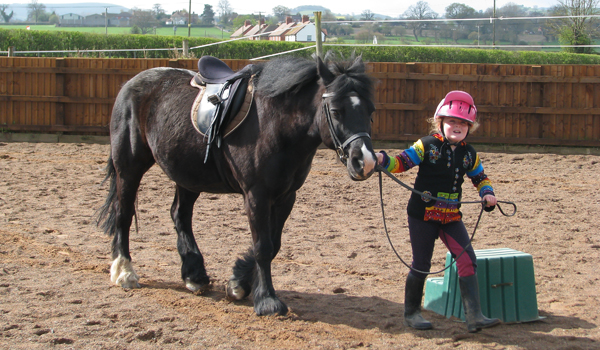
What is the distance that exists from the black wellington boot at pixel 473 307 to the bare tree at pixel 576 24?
23796 millimetres

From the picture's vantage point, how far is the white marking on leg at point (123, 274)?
4.43 m

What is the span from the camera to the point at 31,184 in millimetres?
8133

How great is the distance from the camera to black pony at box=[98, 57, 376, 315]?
11.3 feet

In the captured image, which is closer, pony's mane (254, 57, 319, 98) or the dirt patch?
the dirt patch

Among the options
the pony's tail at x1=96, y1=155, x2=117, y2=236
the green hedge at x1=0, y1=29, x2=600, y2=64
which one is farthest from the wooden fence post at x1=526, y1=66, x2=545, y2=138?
the green hedge at x1=0, y1=29, x2=600, y2=64

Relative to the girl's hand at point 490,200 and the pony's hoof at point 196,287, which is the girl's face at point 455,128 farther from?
the pony's hoof at point 196,287

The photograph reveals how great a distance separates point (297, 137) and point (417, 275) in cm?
119

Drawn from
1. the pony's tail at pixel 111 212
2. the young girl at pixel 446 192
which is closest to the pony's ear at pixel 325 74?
the young girl at pixel 446 192

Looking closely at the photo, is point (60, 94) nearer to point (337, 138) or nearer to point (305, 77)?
point (305, 77)

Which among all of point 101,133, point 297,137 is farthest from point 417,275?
point 101,133

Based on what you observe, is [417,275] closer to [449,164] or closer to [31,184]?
[449,164]

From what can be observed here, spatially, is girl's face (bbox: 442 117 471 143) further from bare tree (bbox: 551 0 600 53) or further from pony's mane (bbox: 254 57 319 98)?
bare tree (bbox: 551 0 600 53)

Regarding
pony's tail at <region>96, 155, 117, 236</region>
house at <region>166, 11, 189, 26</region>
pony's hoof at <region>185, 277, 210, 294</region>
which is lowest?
pony's hoof at <region>185, 277, 210, 294</region>

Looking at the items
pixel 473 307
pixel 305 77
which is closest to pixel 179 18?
pixel 305 77
